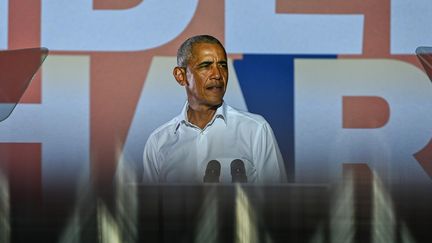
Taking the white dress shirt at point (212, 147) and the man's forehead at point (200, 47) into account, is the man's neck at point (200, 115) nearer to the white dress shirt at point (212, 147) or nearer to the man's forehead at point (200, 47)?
the white dress shirt at point (212, 147)

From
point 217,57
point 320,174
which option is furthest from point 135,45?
point 320,174

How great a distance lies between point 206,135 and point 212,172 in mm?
246

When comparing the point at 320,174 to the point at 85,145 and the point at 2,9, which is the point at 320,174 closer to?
the point at 85,145

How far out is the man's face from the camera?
9.58ft

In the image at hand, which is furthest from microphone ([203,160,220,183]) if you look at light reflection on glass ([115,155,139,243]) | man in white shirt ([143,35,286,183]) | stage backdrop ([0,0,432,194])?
light reflection on glass ([115,155,139,243])

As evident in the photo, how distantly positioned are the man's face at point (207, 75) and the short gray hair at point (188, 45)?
0.05 ft

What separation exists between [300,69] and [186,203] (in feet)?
3.86

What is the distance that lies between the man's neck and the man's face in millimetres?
17

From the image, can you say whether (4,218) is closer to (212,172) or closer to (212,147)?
(212,172)

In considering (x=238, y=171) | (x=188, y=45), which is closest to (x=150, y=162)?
(x=238, y=171)

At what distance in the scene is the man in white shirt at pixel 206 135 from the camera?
292 cm

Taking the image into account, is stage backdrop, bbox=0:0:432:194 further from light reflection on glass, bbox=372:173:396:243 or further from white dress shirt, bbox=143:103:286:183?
light reflection on glass, bbox=372:173:396:243

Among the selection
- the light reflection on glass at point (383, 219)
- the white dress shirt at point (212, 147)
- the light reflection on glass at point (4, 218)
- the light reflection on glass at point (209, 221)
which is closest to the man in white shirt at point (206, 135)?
the white dress shirt at point (212, 147)

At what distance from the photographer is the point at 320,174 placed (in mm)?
2961
